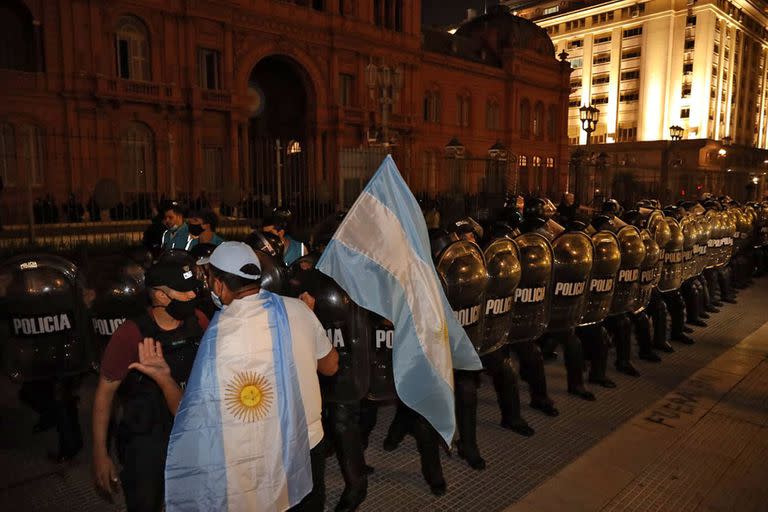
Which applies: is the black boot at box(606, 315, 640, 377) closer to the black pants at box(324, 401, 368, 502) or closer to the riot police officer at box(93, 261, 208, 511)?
the black pants at box(324, 401, 368, 502)

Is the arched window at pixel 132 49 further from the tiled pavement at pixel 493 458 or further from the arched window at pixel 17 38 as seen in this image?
the tiled pavement at pixel 493 458

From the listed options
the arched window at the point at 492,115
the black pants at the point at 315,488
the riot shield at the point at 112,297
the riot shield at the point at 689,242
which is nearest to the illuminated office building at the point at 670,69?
the arched window at the point at 492,115

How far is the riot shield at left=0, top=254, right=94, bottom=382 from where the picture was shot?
4051mm

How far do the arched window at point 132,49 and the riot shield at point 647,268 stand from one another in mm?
20657

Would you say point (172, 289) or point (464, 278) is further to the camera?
point (464, 278)

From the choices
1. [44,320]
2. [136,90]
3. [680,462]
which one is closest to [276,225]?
[44,320]

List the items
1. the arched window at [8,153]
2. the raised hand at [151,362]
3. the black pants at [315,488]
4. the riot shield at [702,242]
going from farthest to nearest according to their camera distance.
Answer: the arched window at [8,153], the riot shield at [702,242], the black pants at [315,488], the raised hand at [151,362]

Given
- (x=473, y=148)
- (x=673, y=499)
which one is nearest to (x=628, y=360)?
(x=673, y=499)

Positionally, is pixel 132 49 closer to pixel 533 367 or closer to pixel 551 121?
pixel 533 367

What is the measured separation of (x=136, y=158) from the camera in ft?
69.6

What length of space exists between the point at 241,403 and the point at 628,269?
5.04 m

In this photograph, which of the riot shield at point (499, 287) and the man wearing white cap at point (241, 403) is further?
the riot shield at point (499, 287)

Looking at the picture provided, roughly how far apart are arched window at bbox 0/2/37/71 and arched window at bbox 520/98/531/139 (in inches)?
1169

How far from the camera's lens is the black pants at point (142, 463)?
8.89 feet
